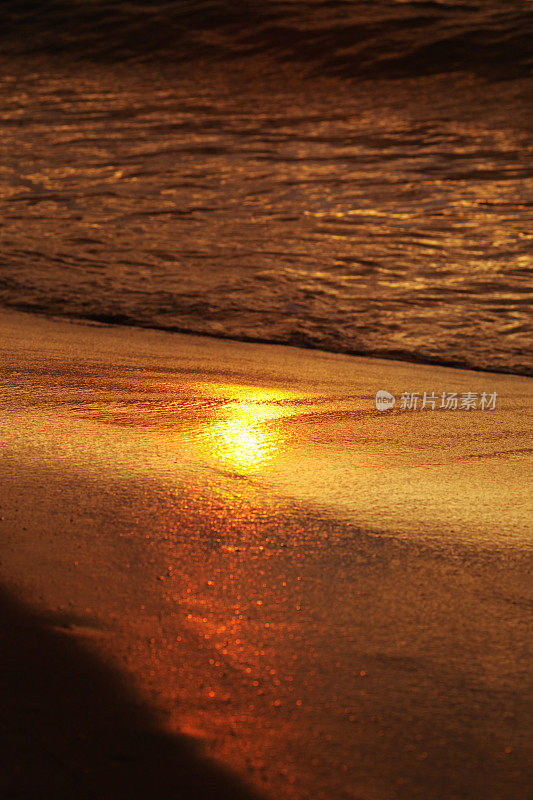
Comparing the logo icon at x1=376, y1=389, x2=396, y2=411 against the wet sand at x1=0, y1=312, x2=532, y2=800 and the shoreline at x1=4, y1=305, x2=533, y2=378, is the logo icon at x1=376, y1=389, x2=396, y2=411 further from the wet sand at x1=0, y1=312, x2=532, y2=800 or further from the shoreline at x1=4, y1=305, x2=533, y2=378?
the shoreline at x1=4, y1=305, x2=533, y2=378

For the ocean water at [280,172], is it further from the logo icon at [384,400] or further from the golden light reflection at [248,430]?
the golden light reflection at [248,430]

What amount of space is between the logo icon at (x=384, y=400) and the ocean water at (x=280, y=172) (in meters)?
0.34

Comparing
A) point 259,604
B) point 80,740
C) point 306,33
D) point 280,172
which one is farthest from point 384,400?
point 306,33

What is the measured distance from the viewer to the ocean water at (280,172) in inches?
73.2

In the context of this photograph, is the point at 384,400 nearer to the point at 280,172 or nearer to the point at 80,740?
the point at 80,740

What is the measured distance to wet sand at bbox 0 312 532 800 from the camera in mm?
510

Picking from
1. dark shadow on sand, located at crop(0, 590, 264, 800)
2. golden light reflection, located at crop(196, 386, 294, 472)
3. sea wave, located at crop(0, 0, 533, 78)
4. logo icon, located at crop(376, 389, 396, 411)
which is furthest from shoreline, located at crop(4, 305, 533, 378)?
sea wave, located at crop(0, 0, 533, 78)

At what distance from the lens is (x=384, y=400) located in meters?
1.28

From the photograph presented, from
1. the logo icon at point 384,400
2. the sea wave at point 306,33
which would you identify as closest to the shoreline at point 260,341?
the logo icon at point 384,400

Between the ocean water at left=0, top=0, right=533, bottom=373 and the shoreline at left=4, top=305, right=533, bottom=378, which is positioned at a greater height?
the ocean water at left=0, top=0, right=533, bottom=373

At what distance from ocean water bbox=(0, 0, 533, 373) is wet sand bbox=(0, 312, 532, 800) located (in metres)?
0.69

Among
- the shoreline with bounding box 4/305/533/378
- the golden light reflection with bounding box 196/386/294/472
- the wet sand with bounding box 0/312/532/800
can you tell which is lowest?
the shoreline with bounding box 4/305/533/378

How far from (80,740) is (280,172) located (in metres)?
2.66

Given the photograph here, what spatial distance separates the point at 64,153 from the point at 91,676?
2.99 m
